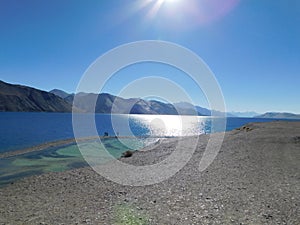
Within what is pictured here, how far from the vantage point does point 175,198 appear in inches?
544

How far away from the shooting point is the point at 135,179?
19.5 m

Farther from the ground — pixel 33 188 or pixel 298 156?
pixel 298 156

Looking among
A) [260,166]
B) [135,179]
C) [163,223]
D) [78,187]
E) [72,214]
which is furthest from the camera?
[260,166]

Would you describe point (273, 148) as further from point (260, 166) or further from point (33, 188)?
point (33, 188)

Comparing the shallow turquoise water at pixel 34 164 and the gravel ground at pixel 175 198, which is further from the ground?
the gravel ground at pixel 175 198

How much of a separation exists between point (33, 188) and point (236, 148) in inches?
891

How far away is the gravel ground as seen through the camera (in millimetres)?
11218

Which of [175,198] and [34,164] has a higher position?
[175,198]

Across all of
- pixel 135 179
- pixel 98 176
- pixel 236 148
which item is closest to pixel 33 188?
pixel 98 176

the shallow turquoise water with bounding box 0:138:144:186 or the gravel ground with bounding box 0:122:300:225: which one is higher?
the gravel ground with bounding box 0:122:300:225

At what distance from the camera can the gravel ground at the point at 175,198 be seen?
11218mm

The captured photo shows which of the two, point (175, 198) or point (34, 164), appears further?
point (34, 164)

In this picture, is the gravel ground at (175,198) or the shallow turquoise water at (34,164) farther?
the shallow turquoise water at (34,164)

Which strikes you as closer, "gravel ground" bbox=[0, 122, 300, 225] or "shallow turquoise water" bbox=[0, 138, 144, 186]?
"gravel ground" bbox=[0, 122, 300, 225]
